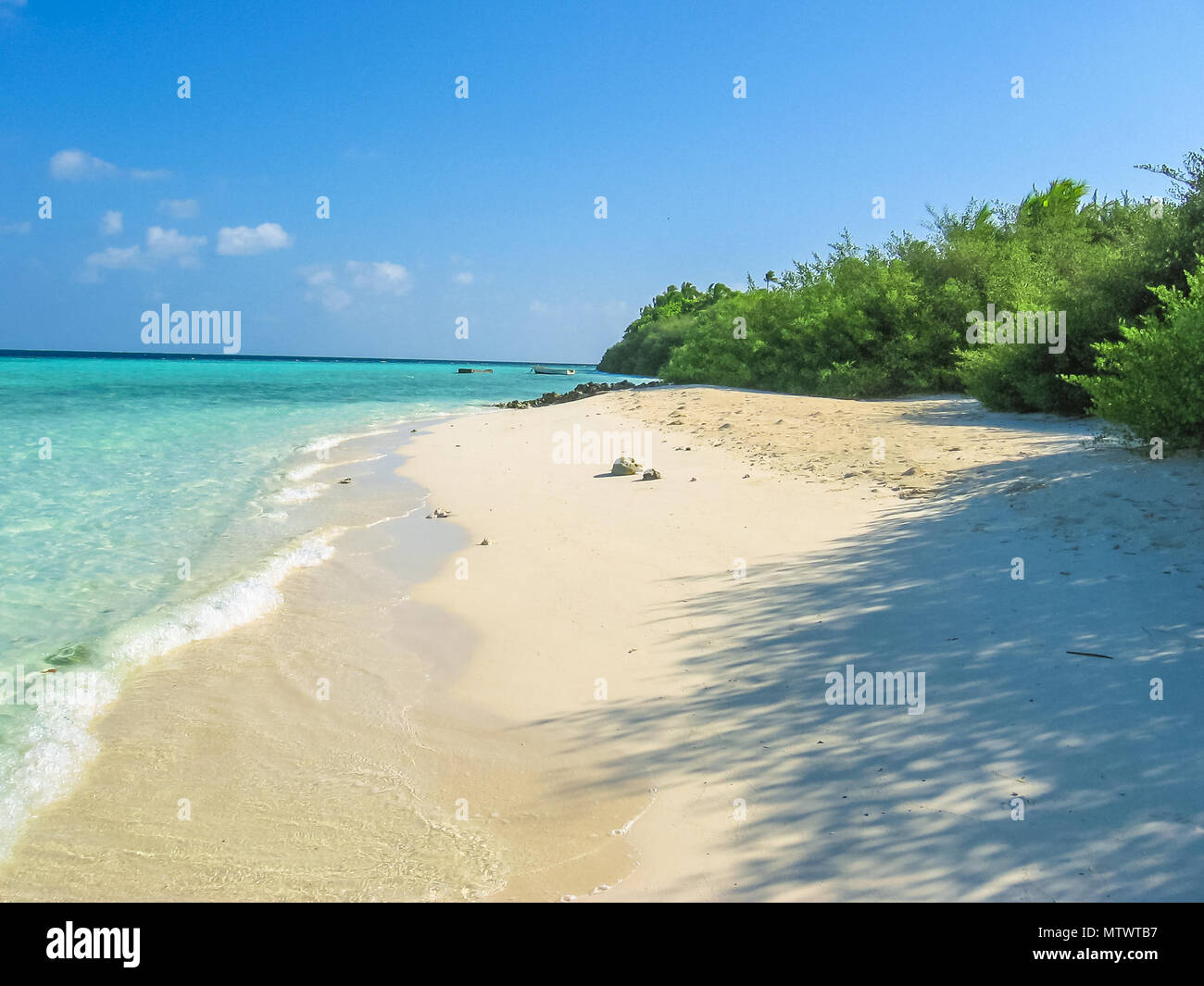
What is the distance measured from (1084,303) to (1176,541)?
10.3 metres

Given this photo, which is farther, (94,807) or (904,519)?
(904,519)

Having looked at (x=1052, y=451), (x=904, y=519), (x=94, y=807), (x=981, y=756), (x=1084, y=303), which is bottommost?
(x=94, y=807)

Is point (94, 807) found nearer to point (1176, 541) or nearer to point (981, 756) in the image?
point (981, 756)

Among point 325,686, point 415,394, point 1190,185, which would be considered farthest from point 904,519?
point 415,394

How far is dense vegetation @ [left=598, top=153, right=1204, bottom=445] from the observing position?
306 inches

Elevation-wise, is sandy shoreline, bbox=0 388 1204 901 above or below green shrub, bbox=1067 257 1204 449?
below

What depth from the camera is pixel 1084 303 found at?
1408 centimetres

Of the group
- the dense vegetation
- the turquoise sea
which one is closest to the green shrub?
the dense vegetation

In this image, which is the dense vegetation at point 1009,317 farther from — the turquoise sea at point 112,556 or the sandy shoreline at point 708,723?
the turquoise sea at point 112,556

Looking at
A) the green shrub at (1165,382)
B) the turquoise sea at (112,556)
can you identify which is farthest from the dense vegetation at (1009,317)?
the turquoise sea at (112,556)

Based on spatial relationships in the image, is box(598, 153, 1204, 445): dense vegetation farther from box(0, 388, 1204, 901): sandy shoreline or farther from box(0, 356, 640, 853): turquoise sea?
box(0, 356, 640, 853): turquoise sea

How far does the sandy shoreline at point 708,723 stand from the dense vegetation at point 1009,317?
112 cm

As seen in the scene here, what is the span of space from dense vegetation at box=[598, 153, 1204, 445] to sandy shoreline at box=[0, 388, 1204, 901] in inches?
44.3
